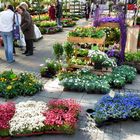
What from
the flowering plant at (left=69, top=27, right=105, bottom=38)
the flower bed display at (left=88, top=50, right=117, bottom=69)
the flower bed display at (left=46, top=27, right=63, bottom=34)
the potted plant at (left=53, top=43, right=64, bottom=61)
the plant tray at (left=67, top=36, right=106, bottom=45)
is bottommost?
the flower bed display at (left=46, top=27, right=63, bottom=34)

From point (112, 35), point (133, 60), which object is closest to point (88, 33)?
point (133, 60)

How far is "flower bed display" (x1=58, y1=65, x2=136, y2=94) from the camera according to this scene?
6.96 metres

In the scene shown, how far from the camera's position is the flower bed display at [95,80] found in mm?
6961

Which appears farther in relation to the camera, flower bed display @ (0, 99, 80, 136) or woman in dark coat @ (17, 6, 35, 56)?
woman in dark coat @ (17, 6, 35, 56)

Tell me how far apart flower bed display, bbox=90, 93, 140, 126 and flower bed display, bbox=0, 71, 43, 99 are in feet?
5.83

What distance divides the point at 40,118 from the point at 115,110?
132 cm

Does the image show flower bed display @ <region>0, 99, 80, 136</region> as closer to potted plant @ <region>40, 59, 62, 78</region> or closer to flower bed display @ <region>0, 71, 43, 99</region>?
flower bed display @ <region>0, 71, 43, 99</region>

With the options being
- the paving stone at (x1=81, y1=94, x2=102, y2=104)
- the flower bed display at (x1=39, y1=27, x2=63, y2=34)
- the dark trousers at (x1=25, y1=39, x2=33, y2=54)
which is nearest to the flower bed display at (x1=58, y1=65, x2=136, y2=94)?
the paving stone at (x1=81, y1=94, x2=102, y2=104)

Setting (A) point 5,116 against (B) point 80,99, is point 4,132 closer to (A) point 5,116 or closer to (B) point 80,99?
(A) point 5,116

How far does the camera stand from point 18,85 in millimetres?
6883

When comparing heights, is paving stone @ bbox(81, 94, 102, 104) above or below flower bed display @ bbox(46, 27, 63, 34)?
below

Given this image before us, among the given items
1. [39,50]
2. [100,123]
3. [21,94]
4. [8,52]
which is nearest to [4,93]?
[21,94]

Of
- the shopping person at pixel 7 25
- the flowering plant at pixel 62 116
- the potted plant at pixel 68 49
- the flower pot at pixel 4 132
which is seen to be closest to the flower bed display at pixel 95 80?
the potted plant at pixel 68 49

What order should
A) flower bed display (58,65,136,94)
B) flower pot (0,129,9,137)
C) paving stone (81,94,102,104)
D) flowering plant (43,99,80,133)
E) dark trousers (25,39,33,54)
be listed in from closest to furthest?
flower pot (0,129,9,137) < flowering plant (43,99,80,133) < paving stone (81,94,102,104) < flower bed display (58,65,136,94) < dark trousers (25,39,33,54)
